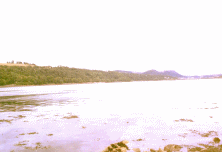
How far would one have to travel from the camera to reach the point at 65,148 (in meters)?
11.1

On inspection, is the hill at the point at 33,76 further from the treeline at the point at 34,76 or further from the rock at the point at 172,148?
the rock at the point at 172,148

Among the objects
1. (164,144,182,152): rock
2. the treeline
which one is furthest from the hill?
(164,144,182,152): rock

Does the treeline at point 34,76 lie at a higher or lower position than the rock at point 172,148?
higher

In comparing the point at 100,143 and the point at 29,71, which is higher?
the point at 29,71

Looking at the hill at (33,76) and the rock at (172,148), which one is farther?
the hill at (33,76)

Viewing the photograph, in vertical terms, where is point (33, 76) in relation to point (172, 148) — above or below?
above

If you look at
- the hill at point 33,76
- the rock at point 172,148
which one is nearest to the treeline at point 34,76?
the hill at point 33,76

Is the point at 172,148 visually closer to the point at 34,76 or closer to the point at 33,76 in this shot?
the point at 33,76

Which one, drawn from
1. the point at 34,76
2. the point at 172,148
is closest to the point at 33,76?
the point at 34,76

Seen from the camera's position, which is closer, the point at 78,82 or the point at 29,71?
the point at 29,71

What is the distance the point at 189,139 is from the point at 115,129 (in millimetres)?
5802

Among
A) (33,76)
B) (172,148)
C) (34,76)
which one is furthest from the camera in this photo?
(34,76)

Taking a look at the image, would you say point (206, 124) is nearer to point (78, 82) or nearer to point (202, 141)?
point (202, 141)

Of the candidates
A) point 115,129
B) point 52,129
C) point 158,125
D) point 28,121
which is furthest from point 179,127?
point 28,121
